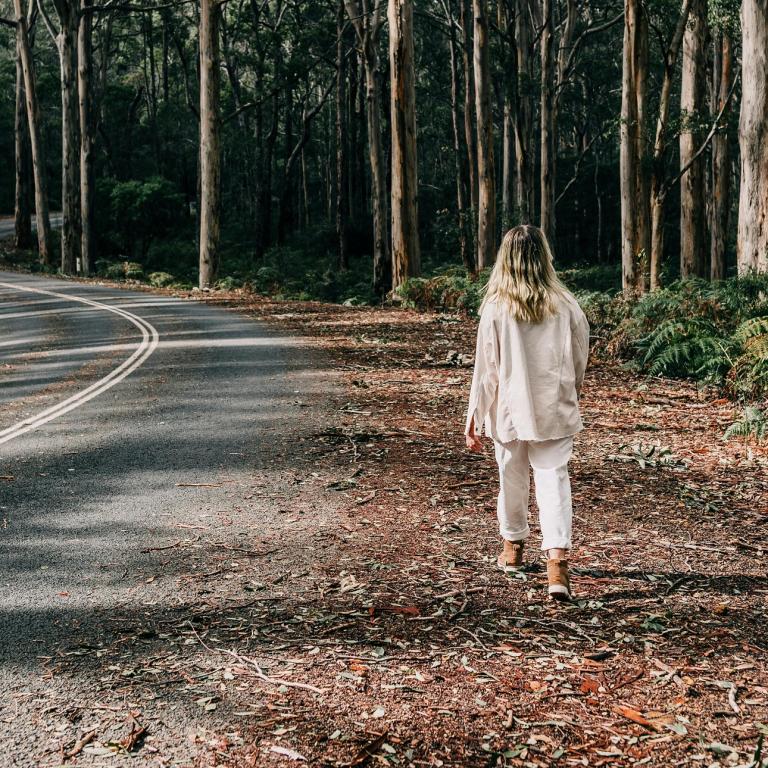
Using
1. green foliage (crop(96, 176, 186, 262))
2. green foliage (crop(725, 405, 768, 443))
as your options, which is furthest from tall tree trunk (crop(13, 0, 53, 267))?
green foliage (crop(725, 405, 768, 443))

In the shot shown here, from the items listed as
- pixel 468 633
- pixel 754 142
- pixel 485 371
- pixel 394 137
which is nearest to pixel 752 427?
pixel 485 371

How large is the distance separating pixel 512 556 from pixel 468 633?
929 mm

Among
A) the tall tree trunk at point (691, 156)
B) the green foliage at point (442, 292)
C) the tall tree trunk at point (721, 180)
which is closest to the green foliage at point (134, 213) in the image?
the tall tree trunk at point (721, 180)

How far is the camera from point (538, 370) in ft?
16.9

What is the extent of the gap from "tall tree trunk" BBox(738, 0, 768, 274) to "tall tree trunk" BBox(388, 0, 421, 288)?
8587 mm

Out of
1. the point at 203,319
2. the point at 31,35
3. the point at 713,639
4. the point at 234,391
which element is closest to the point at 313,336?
the point at 203,319

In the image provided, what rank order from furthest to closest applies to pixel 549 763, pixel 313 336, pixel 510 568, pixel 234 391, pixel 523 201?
pixel 523 201
pixel 313 336
pixel 234 391
pixel 510 568
pixel 549 763

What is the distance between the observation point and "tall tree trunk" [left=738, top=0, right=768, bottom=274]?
47.0 ft

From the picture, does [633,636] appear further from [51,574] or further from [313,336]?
[313,336]

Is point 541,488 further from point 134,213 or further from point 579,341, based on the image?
point 134,213

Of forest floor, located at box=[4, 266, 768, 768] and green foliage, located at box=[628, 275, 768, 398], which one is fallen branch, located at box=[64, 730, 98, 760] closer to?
forest floor, located at box=[4, 266, 768, 768]

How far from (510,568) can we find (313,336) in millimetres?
12179

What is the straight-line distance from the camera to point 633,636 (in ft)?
15.1

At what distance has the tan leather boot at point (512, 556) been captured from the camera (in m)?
5.46
